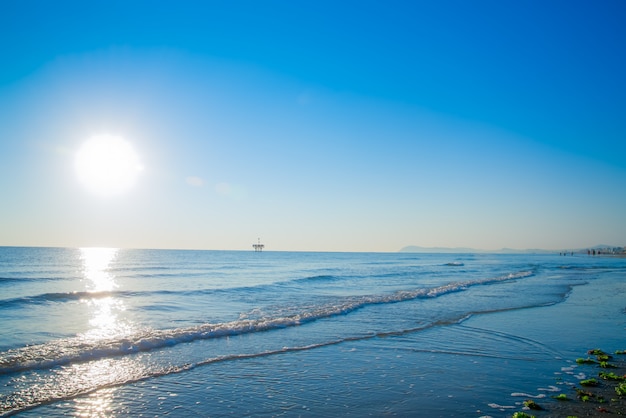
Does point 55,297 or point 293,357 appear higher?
point 55,297

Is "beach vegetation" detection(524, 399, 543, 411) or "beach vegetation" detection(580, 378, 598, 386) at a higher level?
"beach vegetation" detection(524, 399, 543, 411)

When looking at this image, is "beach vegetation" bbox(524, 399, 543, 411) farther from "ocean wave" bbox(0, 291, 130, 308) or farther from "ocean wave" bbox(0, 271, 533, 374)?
"ocean wave" bbox(0, 291, 130, 308)

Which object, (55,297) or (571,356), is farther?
(55,297)

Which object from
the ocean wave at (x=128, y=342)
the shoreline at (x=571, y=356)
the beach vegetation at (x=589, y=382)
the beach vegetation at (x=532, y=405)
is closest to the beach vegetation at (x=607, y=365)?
the shoreline at (x=571, y=356)

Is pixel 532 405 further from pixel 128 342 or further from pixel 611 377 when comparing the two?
pixel 128 342

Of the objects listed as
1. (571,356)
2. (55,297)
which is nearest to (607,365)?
(571,356)

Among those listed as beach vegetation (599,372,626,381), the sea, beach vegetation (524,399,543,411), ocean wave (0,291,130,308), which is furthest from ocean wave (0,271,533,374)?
ocean wave (0,291,130,308)

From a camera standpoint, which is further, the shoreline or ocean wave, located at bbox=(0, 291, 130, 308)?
ocean wave, located at bbox=(0, 291, 130, 308)

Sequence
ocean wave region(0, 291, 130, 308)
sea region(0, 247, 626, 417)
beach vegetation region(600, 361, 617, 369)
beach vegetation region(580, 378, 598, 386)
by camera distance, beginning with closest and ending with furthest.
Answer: sea region(0, 247, 626, 417) < beach vegetation region(580, 378, 598, 386) < beach vegetation region(600, 361, 617, 369) < ocean wave region(0, 291, 130, 308)

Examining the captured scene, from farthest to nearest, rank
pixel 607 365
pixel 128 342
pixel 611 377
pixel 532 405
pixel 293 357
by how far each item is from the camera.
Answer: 1. pixel 128 342
2. pixel 293 357
3. pixel 607 365
4. pixel 611 377
5. pixel 532 405

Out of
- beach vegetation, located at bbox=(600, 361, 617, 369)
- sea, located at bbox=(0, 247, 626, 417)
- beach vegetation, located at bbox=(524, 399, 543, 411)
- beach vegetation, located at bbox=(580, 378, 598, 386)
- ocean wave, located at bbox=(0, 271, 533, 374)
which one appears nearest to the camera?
beach vegetation, located at bbox=(524, 399, 543, 411)

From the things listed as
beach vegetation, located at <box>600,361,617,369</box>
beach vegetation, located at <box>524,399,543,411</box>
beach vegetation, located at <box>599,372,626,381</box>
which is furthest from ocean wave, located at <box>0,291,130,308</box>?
beach vegetation, located at <box>600,361,617,369</box>

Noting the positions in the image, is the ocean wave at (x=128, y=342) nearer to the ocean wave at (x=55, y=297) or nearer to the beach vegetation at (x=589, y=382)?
the beach vegetation at (x=589, y=382)

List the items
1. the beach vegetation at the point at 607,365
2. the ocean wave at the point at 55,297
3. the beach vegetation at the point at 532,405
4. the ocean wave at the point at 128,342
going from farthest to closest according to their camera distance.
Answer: the ocean wave at the point at 55,297, the ocean wave at the point at 128,342, the beach vegetation at the point at 607,365, the beach vegetation at the point at 532,405
